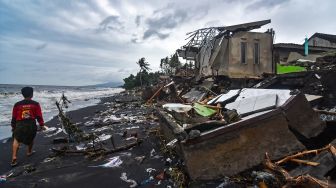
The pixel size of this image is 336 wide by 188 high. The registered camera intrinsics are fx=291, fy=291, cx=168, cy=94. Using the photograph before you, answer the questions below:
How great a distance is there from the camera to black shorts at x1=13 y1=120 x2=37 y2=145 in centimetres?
654

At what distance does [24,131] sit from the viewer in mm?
6590

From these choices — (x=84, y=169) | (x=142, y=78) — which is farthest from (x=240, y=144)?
(x=142, y=78)

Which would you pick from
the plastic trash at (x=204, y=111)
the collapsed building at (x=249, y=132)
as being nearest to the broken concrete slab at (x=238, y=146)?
the collapsed building at (x=249, y=132)

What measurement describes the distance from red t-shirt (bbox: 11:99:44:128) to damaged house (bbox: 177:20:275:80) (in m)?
10.7

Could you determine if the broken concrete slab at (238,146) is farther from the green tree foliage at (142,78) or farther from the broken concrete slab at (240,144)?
the green tree foliage at (142,78)

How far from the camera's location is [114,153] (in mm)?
6414

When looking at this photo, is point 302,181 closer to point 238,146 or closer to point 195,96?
point 238,146

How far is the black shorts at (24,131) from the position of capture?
654cm

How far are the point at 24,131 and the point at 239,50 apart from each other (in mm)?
12024

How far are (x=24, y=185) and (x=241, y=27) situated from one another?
43.7 ft

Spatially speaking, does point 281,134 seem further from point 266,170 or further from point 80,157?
point 80,157

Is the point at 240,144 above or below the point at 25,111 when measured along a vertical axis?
below

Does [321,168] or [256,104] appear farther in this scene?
[256,104]

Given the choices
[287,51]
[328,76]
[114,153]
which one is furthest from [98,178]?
[287,51]
